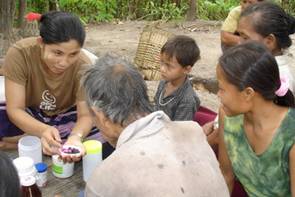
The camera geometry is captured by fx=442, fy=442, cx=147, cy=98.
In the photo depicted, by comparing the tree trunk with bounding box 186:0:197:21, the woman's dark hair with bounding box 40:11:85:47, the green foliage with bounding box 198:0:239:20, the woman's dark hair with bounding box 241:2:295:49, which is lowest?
the green foliage with bounding box 198:0:239:20

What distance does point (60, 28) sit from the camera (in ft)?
7.54

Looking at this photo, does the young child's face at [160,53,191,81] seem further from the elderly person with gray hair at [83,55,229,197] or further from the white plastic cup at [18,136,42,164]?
the elderly person with gray hair at [83,55,229,197]

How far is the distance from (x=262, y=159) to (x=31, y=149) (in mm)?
1074

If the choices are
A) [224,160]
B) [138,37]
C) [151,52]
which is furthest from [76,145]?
[138,37]

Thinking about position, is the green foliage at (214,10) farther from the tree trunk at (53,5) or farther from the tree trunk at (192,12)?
the tree trunk at (53,5)

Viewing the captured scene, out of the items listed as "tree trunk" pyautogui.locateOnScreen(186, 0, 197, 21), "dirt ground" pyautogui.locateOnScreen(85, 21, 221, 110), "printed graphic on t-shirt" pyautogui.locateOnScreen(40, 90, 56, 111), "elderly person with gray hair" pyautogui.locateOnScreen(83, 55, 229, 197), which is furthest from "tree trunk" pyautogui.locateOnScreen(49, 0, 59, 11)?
"elderly person with gray hair" pyautogui.locateOnScreen(83, 55, 229, 197)

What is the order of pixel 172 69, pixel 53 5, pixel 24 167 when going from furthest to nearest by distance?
pixel 53 5 → pixel 172 69 → pixel 24 167

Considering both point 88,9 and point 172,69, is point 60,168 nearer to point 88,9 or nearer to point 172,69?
point 172,69

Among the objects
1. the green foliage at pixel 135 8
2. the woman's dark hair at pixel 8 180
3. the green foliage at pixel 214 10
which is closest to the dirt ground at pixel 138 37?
the green foliage at pixel 135 8

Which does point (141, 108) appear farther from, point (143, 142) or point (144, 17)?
point (144, 17)

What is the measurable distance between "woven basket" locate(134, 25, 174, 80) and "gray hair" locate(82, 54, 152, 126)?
370 cm

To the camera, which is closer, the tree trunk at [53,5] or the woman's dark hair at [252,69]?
the woman's dark hair at [252,69]

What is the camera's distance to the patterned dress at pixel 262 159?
186 centimetres

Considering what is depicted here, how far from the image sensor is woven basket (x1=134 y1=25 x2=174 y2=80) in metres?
5.37
